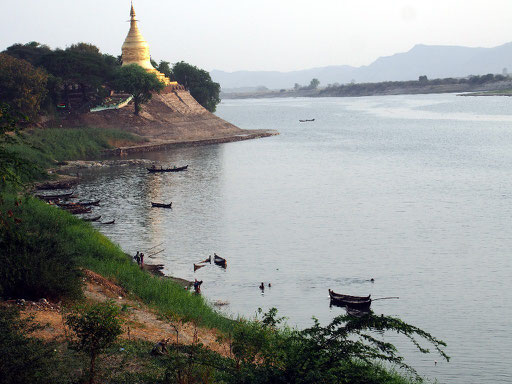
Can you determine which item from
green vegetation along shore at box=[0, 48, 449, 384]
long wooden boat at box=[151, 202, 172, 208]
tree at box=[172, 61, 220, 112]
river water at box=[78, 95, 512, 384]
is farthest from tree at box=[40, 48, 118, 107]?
green vegetation along shore at box=[0, 48, 449, 384]

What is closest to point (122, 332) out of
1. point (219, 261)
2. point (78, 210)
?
point (219, 261)

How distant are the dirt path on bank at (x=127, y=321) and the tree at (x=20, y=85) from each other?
50.8m

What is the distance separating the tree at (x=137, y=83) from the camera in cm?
8694

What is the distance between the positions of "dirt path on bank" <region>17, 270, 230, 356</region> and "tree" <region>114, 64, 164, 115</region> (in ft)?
215

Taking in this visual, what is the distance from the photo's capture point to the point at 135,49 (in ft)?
317

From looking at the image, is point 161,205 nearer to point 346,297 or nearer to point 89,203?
point 89,203

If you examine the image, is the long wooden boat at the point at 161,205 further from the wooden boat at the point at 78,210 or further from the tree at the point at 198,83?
the tree at the point at 198,83

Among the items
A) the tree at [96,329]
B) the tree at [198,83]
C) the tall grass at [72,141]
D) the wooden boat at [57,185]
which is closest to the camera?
the tree at [96,329]

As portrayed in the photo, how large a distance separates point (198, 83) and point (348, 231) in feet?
249

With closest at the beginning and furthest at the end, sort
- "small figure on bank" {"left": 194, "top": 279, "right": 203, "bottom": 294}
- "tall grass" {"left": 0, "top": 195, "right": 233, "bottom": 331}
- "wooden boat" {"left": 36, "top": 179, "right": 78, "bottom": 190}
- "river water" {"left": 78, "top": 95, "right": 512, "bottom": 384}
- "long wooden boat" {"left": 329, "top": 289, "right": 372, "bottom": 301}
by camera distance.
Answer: "tall grass" {"left": 0, "top": 195, "right": 233, "bottom": 331}
"river water" {"left": 78, "top": 95, "right": 512, "bottom": 384}
"long wooden boat" {"left": 329, "top": 289, "right": 372, "bottom": 301}
"small figure on bank" {"left": 194, "top": 279, "right": 203, "bottom": 294}
"wooden boat" {"left": 36, "top": 179, "right": 78, "bottom": 190}

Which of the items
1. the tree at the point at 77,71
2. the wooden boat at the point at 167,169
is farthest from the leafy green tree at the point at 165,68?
the wooden boat at the point at 167,169

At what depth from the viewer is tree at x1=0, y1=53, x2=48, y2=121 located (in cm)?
7006

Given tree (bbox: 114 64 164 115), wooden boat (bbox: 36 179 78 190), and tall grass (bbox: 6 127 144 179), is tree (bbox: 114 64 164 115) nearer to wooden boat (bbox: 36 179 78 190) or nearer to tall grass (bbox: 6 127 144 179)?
tall grass (bbox: 6 127 144 179)

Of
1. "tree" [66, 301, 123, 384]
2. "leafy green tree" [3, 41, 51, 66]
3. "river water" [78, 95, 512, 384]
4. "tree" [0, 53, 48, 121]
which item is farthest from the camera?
"leafy green tree" [3, 41, 51, 66]
